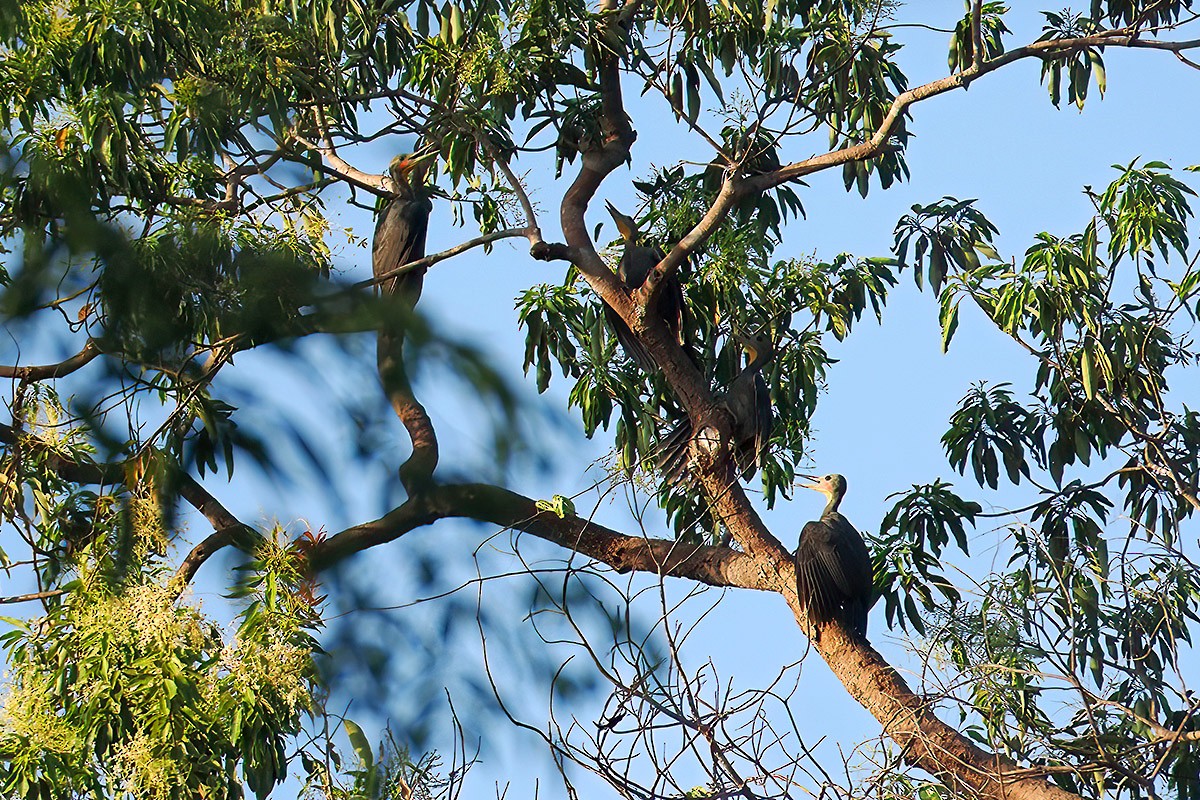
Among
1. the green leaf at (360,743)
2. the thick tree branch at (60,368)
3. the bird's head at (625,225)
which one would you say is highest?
the bird's head at (625,225)

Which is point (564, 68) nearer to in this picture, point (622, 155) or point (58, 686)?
point (622, 155)

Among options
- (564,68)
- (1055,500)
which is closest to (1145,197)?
(1055,500)

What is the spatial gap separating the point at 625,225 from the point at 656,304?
442mm

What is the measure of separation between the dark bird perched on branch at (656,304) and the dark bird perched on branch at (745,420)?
0.77 feet

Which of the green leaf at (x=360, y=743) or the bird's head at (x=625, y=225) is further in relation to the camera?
the bird's head at (x=625, y=225)

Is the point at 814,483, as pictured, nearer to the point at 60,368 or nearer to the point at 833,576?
the point at 833,576

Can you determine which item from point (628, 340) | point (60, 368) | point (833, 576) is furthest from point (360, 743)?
point (628, 340)

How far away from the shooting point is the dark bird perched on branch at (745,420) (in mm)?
4801

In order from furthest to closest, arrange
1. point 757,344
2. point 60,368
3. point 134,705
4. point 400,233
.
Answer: point 400,233 < point 757,344 < point 134,705 < point 60,368

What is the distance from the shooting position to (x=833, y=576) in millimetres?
4621

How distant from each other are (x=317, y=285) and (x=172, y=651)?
1642 millimetres

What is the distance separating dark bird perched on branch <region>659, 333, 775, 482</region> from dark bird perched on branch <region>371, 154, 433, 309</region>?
1.17 metres

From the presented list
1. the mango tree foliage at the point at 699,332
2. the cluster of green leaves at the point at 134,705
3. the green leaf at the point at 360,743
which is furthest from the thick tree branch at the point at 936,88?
the green leaf at the point at 360,743

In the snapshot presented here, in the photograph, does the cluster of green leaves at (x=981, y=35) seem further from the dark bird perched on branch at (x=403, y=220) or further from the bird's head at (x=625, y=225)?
the dark bird perched on branch at (x=403, y=220)
